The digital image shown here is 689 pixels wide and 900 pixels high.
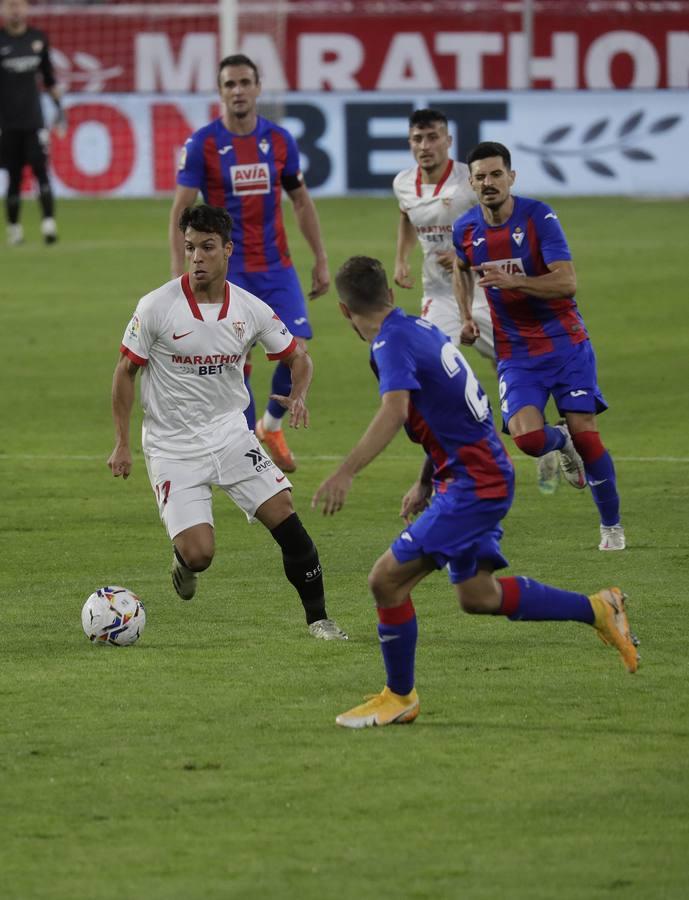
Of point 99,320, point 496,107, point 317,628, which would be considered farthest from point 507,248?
point 496,107

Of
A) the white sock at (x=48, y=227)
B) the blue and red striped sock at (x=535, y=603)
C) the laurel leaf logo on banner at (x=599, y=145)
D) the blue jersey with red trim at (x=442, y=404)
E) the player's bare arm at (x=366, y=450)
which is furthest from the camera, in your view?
the laurel leaf logo on banner at (x=599, y=145)

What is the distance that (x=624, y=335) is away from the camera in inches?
707

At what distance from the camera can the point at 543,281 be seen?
9.45m

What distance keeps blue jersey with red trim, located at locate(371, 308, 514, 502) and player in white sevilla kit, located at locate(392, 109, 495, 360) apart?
5272mm

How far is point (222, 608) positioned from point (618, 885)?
152 inches

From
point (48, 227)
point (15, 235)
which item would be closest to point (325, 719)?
point (48, 227)

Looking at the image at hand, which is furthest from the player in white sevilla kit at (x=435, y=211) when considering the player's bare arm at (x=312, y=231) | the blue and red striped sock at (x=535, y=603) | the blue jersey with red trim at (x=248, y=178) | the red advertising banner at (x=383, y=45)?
the red advertising banner at (x=383, y=45)

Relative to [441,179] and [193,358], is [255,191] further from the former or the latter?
[193,358]

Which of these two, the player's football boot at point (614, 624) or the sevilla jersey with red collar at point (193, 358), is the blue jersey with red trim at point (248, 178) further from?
the player's football boot at point (614, 624)

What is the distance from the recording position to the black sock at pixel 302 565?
7973 mm

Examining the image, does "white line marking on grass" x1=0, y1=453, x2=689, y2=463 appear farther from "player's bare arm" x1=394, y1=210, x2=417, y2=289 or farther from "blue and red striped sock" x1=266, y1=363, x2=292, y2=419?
"player's bare arm" x1=394, y1=210, x2=417, y2=289

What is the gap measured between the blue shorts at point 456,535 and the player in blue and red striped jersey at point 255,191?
5225 millimetres

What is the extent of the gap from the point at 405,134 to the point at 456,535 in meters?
20.1

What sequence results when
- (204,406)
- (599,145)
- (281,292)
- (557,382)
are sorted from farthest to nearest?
1. (599,145)
2. (281,292)
3. (557,382)
4. (204,406)
